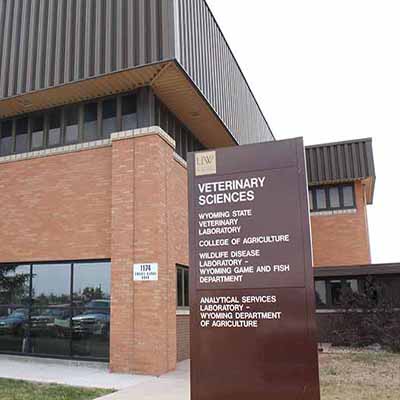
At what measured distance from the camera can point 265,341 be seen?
529 cm

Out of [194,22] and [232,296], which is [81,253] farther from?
[232,296]

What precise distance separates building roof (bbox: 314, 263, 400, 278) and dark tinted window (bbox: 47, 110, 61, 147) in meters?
11.0

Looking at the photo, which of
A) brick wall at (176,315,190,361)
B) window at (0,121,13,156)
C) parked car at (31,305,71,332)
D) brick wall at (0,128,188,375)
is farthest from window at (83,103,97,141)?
brick wall at (176,315,190,361)


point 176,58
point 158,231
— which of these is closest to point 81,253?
point 158,231

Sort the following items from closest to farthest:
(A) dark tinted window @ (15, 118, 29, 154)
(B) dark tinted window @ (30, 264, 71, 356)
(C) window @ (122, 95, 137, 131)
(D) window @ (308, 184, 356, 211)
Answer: (B) dark tinted window @ (30, 264, 71, 356)
(C) window @ (122, 95, 137, 131)
(A) dark tinted window @ (15, 118, 29, 154)
(D) window @ (308, 184, 356, 211)

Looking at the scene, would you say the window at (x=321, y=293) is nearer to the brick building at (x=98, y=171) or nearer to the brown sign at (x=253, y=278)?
the brick building at (x=98, y=171)

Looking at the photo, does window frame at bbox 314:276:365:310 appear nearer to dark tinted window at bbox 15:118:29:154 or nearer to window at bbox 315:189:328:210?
window at bbox 315:189:328:210

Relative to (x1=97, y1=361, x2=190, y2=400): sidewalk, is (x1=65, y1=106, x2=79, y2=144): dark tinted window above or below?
above

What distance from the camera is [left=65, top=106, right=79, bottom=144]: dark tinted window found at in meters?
13.8

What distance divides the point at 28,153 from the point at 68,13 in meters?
4.08

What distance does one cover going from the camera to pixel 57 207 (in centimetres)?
1337

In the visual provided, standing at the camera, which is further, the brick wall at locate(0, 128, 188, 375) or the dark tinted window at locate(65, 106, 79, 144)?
the dark tinted window at locate(65, 106, 79, 144)

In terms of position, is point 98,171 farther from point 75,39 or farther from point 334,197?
point 334,197

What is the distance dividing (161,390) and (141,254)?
135 inches
